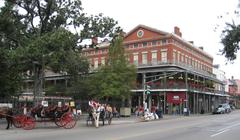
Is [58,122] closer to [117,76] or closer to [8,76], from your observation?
[8,76]

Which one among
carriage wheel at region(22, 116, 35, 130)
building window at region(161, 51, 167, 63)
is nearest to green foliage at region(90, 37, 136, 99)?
building window at region(161, 51, 167, 63)

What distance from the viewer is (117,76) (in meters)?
58.6

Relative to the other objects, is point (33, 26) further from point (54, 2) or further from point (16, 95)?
point (16, 95)

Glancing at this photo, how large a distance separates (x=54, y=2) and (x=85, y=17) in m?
3.15

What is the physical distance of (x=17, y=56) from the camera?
1313 inches

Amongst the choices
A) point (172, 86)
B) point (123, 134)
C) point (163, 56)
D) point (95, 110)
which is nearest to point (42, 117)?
point (95, 110)

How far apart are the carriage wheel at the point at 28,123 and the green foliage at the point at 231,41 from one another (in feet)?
42.7

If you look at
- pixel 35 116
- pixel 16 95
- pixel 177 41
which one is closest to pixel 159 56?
pixel 177 41

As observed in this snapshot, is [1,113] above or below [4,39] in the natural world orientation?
below

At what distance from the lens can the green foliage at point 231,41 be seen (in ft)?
66.7

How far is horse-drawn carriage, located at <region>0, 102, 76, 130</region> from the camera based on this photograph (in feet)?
91.6

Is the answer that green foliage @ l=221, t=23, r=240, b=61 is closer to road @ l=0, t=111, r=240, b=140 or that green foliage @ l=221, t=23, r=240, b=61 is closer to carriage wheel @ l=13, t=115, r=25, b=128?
road @ l=0, t=111, r=240, b=140

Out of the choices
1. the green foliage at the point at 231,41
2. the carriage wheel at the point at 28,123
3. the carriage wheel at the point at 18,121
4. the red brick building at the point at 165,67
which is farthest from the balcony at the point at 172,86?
the green foliage at the point at 231,41

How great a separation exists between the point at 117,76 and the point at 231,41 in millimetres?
38276
